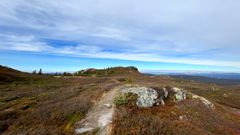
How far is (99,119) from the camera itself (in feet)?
57.8

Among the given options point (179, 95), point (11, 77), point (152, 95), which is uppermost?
point (11, 77)

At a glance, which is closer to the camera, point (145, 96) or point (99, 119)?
point (99, 119)

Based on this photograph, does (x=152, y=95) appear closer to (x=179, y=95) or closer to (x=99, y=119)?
(x=179, y=95)

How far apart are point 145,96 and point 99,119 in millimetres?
7193

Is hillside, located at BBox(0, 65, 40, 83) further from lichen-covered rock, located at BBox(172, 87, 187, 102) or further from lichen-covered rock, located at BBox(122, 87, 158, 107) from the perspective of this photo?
lichen-covered rock, located at BBox(172, 87, 187, 102)

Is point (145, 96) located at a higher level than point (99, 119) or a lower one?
higher

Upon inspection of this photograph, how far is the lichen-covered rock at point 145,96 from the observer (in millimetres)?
22297

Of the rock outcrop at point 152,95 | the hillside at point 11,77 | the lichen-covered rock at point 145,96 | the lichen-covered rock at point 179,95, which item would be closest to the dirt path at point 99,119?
the lichen-covered rock at point 145,96

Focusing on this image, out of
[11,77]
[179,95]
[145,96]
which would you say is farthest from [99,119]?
[11,77]

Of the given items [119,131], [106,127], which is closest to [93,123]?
[106,127]

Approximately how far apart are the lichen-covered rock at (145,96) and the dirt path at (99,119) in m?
2.89

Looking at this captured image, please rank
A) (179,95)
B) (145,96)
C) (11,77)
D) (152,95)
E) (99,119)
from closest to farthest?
(99,119) < (145,96) < (152,95) < (179,95) < (11,77)

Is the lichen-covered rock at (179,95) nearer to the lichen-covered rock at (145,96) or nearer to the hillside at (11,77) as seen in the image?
the lichen-covered rock at (145,96)

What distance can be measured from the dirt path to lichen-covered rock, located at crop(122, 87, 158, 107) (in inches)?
114
